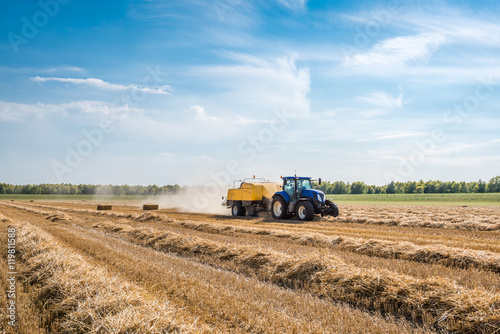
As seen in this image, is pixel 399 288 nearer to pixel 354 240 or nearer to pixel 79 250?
pixel 354 240

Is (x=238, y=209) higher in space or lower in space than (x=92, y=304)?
higher

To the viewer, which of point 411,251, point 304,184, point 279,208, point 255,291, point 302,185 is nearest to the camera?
point 255,291

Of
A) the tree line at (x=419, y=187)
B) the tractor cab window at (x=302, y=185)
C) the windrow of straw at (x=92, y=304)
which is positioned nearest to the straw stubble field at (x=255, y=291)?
the windrow of straw at (x=92, y=304)

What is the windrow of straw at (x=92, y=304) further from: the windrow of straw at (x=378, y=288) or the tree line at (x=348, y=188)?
the tree line at (x=348, y=188)

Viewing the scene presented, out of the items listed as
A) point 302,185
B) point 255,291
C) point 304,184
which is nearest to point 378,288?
point 255,291

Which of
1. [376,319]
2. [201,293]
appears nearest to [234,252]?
[201,293]

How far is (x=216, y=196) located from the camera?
100 ft

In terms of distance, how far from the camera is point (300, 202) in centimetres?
1845

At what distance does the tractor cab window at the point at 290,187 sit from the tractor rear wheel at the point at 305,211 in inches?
34.8

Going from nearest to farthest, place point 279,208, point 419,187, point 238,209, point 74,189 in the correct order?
point 279,208 → point 238,209 → point 419,187 → point 74,189

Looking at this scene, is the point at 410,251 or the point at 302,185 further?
the point at 302,185

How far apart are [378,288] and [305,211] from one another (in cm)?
1271

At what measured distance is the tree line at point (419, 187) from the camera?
7418cm

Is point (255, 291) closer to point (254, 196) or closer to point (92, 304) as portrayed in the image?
point (92, 304)
